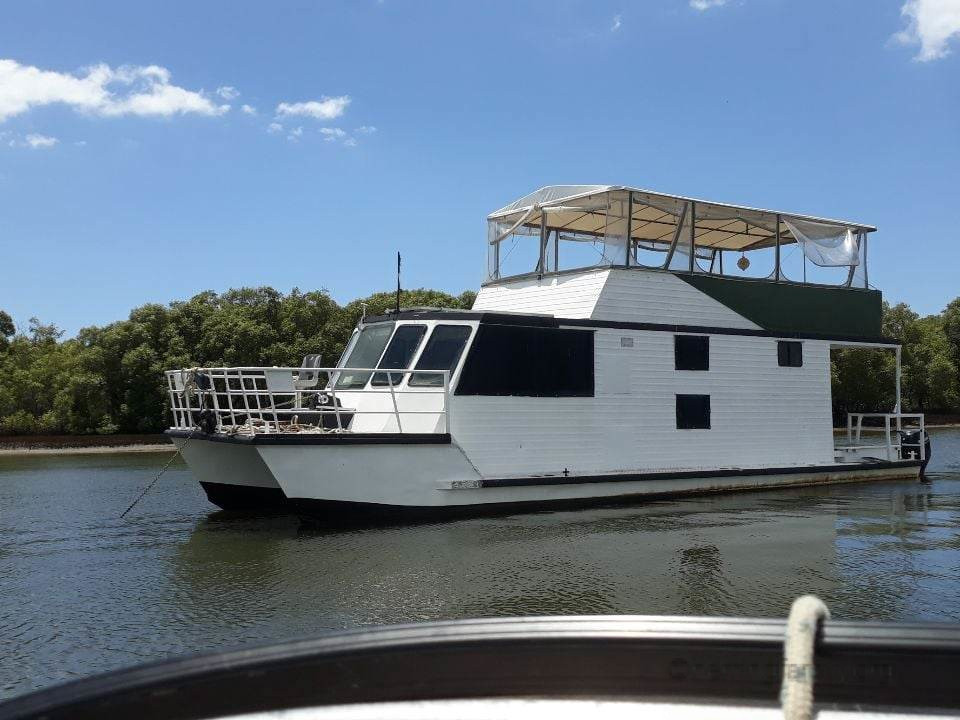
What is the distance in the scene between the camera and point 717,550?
9305 mm

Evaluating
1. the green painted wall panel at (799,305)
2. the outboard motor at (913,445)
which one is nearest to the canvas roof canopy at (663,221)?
the green painted wall panel at (799,305)

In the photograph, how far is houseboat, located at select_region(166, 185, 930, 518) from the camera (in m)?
10.8

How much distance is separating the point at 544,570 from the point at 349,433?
3425 millimetres

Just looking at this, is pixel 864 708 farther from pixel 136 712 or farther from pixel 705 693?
pixel 136 712

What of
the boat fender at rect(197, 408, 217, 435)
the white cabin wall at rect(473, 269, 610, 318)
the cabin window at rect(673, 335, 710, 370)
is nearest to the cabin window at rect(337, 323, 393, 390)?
the boat fender at rect(197, 408, 217, 435)

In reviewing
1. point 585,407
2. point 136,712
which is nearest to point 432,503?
point 585,407

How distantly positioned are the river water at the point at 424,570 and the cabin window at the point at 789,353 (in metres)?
2.72

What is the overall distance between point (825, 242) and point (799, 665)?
51.3 feet

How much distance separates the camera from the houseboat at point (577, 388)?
35.5ft

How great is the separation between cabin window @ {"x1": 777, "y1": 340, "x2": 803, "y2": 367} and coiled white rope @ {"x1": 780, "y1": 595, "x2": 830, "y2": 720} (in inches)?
538

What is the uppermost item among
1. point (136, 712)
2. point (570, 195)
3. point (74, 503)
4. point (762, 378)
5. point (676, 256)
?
point (570, 195)

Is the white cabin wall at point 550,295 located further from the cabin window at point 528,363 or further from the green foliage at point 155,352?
the green foliage at point 155,352

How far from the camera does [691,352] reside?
13.6 m

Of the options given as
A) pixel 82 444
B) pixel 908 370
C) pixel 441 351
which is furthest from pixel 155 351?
pixel 908 370
